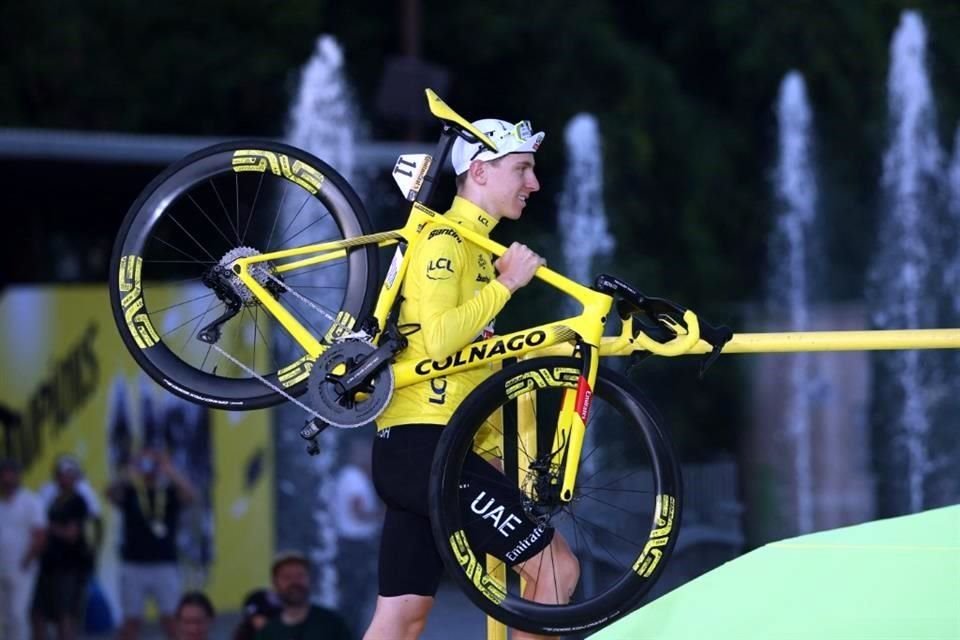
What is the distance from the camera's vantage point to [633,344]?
446cm

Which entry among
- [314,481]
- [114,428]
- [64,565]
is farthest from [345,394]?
[314,481]

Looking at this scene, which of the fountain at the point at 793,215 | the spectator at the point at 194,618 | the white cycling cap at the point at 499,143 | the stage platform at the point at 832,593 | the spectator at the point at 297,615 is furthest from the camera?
the fountain at the point at 793,215

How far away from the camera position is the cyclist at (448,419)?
4301 mm

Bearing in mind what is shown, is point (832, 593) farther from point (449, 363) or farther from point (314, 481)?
point (314, 481)

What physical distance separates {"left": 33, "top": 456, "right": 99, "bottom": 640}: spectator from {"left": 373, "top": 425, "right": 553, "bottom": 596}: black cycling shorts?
738 centimetres

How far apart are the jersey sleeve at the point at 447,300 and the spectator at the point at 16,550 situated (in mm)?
7706

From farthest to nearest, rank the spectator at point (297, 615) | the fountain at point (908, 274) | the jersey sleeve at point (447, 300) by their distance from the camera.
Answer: the fountain at point (908, 274), the spectator at point (297, 615), the jersey sleeve at point (447, 300)

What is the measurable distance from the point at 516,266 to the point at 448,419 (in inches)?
16.9

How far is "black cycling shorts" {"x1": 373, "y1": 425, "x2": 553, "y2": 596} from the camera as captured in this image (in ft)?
14.2

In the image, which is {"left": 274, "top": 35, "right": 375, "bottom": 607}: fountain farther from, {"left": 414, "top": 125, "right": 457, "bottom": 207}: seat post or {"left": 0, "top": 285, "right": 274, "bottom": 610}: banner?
{"left": 414, "top": 125, "right": 457, "bottom": 207}: seat post

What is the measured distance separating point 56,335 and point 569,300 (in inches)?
195

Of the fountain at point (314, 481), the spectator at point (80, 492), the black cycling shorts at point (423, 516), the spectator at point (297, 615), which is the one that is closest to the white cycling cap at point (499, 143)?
the black cycling shorts at point (423, 516)

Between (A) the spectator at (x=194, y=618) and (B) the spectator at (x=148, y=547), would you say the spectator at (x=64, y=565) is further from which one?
(A) the spectator at (x=194, y=618)

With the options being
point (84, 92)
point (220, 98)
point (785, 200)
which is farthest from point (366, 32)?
point (785, 200)
